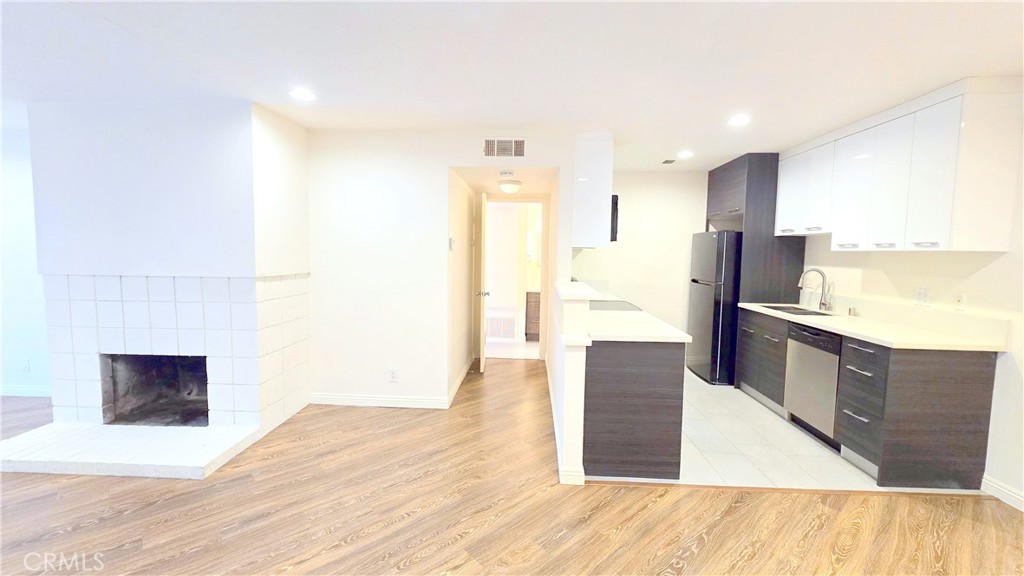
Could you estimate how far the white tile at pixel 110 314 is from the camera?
2775 millimetres

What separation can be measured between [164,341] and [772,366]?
15.9ft

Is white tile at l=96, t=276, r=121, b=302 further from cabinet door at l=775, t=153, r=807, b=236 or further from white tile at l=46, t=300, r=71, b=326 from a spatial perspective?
cabinet door at l=775, t=153, r=807, b=236

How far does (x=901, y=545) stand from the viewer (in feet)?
6.04

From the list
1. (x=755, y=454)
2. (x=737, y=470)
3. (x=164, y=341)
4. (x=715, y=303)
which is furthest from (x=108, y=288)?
(x=715, y=303)

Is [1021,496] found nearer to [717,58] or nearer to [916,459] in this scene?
[916,459]

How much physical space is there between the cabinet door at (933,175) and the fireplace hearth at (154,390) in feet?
16.6

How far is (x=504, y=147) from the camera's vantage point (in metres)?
3.15

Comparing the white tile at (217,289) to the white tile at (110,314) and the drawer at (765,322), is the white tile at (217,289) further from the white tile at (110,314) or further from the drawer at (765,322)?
the drawer at (765,322)

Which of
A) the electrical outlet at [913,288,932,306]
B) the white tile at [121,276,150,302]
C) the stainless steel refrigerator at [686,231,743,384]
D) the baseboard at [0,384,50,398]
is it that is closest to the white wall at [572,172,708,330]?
the stainless steel refrigerator at [686,231,743,384]

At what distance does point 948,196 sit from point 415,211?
3.53 m

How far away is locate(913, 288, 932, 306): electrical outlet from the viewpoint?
2643 millimetres

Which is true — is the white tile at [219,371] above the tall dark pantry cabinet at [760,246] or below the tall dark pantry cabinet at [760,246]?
below

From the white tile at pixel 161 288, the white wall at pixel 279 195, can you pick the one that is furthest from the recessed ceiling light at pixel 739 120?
the white tile at pixel 161 288

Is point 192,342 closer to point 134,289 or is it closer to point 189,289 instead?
point 189,289
